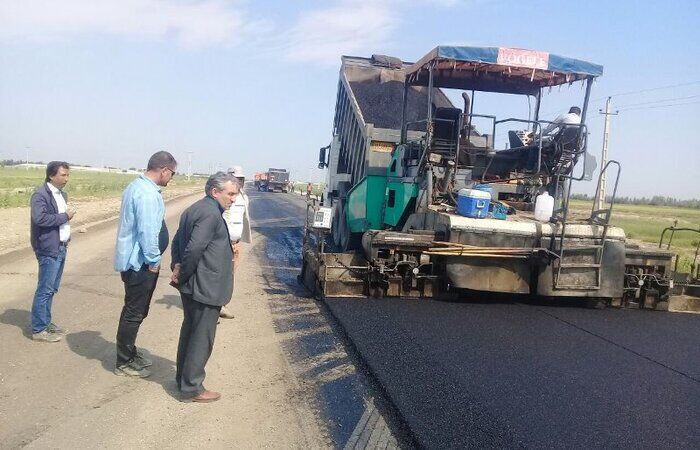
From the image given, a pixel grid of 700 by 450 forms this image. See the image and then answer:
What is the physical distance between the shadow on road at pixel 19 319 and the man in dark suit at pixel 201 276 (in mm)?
2201

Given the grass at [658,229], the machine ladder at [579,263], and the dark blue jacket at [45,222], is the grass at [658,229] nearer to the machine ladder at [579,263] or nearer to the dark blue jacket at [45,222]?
the machine ladder at [579,263]

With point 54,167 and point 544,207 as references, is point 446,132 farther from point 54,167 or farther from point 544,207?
point 54,167

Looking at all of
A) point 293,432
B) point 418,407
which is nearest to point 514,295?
point 418,407

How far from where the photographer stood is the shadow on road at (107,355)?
14.4ft

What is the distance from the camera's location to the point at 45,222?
199 inches

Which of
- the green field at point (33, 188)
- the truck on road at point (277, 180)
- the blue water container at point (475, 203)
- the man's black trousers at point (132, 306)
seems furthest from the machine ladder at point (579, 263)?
the truck on road at point (277, 180)

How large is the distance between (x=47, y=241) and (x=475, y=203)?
4548mm

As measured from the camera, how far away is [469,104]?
880cm

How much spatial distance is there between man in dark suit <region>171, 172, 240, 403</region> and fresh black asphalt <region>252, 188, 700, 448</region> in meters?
1.35

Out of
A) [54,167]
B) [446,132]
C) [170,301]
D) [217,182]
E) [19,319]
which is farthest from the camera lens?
[446,132]

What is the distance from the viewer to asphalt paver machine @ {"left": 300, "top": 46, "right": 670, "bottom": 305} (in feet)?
22.5

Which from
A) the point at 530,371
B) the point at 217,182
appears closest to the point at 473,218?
the point at 530,371

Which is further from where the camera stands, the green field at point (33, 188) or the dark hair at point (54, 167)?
the green field at point (33, 188)

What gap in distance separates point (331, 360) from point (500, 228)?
289 cm
